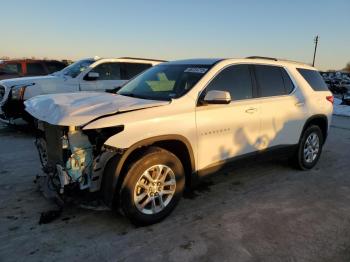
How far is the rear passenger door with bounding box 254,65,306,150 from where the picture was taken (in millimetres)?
5035

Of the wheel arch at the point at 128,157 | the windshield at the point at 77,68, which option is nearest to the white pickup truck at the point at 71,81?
the windshield at the point at 77,68

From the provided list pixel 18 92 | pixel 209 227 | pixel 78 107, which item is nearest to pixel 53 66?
pixel 18 92

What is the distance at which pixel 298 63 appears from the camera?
238 inches

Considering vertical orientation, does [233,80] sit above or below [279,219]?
above

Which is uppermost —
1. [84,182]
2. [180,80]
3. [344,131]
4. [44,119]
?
[180,80]

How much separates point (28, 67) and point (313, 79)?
33.1 feet

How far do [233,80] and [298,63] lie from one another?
196cm

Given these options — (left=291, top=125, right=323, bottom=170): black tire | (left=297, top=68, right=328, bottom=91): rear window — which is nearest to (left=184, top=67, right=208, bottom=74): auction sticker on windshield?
(left=297, top=68, right=328, bottom=91): rear window

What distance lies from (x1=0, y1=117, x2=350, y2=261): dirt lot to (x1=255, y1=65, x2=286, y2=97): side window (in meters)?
1.37

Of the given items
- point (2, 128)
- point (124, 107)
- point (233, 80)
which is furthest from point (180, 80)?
point (2, 128)

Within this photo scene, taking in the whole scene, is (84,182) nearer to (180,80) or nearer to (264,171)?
(180,80)

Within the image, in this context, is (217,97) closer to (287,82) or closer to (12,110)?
(287,82)

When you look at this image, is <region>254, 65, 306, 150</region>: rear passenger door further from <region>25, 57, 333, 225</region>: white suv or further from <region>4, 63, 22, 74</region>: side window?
<region>4, 63, 22, 74</region>: side window

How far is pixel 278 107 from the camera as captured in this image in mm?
5195
